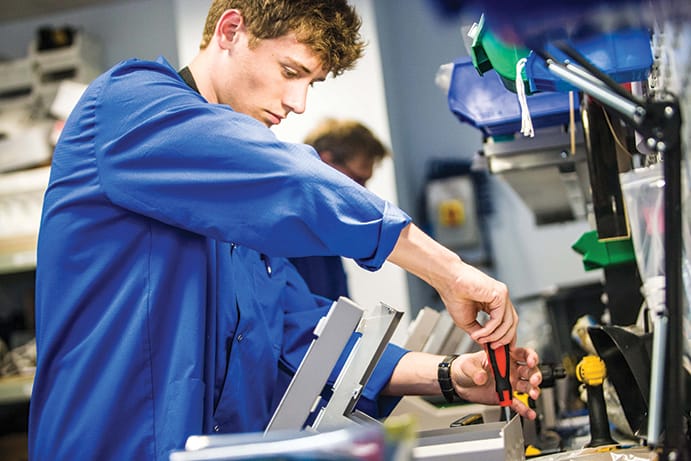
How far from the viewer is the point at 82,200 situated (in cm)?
118

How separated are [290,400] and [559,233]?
375 cm

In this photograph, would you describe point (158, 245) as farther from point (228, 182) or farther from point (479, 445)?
point (479, 445)

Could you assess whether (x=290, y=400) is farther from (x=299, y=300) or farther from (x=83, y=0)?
(x=83, y=0)

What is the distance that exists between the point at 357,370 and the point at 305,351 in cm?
39

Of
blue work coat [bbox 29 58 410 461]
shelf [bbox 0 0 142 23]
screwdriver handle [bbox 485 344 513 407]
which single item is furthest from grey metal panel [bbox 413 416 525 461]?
shelf [bbox 0 0 142 23]

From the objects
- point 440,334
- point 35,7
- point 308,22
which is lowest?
point 440,334

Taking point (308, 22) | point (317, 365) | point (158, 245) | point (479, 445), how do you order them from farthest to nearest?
1. point (308, 22)
2. point (158, 245)
3. point (317, 365)
4. point (479, 445)

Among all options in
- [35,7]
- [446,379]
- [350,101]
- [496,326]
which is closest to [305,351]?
[446,379]

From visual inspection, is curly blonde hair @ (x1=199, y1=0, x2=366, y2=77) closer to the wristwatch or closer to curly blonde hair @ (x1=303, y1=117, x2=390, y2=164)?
the wristwatch

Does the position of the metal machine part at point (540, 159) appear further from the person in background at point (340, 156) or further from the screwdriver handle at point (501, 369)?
the person in background at point (340, 156)

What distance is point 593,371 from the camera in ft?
4.17

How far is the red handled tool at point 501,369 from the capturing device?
1190 mm

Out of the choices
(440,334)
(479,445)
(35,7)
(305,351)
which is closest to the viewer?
(479,445)

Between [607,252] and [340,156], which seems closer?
[607,252]
